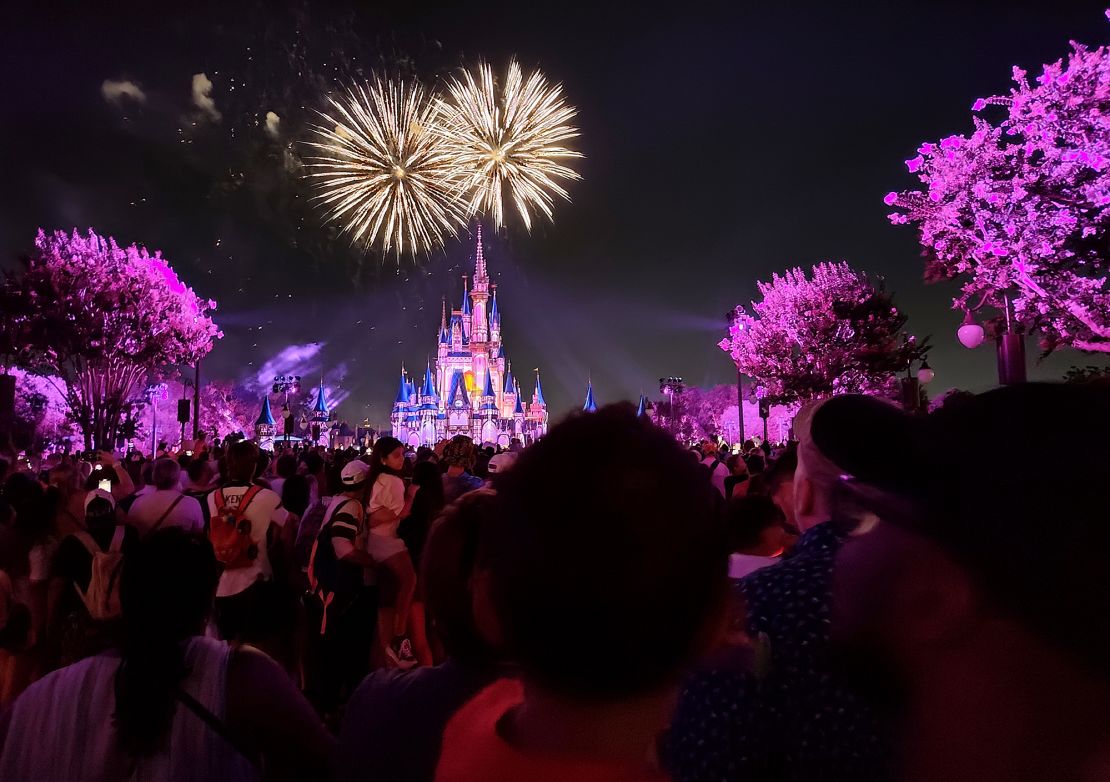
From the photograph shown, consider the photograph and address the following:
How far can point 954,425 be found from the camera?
1.04m

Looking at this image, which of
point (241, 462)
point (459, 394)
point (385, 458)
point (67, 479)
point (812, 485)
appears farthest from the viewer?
point (459, 394)

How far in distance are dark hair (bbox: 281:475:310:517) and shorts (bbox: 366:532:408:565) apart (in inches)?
95.3

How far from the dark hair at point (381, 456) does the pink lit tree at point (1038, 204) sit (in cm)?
1787

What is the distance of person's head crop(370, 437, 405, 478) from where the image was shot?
724 cm

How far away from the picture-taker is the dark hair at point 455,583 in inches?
76.6

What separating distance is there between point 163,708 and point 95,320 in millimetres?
35211

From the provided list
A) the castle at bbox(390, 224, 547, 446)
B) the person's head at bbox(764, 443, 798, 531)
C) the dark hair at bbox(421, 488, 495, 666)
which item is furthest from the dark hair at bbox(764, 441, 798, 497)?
the castle at bbox(390, 224, 547, 446)

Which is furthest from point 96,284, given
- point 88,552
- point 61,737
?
point 61,737

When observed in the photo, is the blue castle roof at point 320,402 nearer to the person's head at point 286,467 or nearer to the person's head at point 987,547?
the person's head at point 286,467

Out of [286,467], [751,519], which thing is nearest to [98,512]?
[286,467]

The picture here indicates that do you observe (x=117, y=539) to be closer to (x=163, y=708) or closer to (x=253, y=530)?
(x=253, y=530)

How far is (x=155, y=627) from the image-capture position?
2.30 meters

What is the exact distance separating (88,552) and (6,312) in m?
30.8

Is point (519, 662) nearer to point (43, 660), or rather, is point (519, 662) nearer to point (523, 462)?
point (523, 462)
